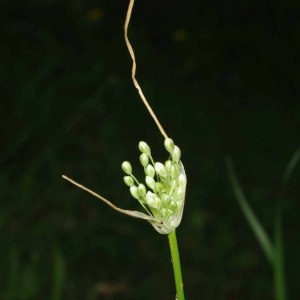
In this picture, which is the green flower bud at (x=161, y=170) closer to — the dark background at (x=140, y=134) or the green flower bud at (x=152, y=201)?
the green flower bud at (x=152, y=201)

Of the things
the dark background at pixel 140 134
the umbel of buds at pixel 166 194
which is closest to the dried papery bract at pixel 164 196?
the umbel of buds at pixel 166 194

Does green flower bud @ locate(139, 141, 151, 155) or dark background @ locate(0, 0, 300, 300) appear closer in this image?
green flower bud @ locate(139, 141, 151, 155)

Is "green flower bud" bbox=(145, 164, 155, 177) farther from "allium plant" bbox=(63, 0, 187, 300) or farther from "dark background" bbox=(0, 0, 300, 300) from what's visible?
"dark background" bbox=(0, 0, 300, 300)

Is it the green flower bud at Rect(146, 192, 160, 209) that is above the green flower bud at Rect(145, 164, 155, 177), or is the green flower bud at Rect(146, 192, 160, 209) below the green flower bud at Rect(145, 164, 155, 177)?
below

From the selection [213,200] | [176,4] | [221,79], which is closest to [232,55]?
[221,79]

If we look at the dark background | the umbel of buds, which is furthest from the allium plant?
the dark background

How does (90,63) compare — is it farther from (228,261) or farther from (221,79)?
(228,261)

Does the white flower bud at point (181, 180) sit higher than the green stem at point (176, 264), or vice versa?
the white flower bud at point (181, 180)

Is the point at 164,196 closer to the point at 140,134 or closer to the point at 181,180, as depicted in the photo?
the point at 181,180
